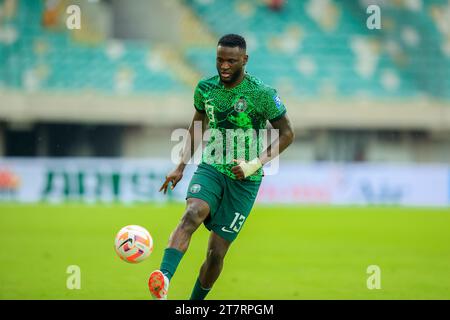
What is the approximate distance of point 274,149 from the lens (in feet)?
23.6

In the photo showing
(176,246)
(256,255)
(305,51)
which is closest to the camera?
(176,246)

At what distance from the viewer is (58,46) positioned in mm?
32094

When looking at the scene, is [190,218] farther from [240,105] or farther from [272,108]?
[272,108]

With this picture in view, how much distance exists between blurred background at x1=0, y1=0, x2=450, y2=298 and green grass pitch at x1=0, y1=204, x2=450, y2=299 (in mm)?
9400

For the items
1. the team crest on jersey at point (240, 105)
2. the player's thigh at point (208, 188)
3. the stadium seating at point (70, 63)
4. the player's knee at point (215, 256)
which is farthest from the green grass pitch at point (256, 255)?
the stadium seating at point (70, 63)

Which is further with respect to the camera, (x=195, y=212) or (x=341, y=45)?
(x=341, y=45)

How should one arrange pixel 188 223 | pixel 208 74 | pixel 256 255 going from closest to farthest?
pixel 188 223
pixel 256 255
pixel 208 74

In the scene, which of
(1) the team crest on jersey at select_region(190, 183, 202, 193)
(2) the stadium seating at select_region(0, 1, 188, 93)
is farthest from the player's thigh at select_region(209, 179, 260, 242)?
(2) the stadium seating at select_region(0, 1, 188, 93)

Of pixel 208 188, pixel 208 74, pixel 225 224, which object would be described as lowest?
pixel 225 224

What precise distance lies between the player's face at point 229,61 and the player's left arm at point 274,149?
0.60 m

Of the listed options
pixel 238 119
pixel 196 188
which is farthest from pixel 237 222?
pixel 238 119

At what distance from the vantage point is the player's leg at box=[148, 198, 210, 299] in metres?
6.32

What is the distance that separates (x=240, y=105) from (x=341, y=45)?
1108 inches

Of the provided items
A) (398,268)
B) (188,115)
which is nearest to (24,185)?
(188,115)
